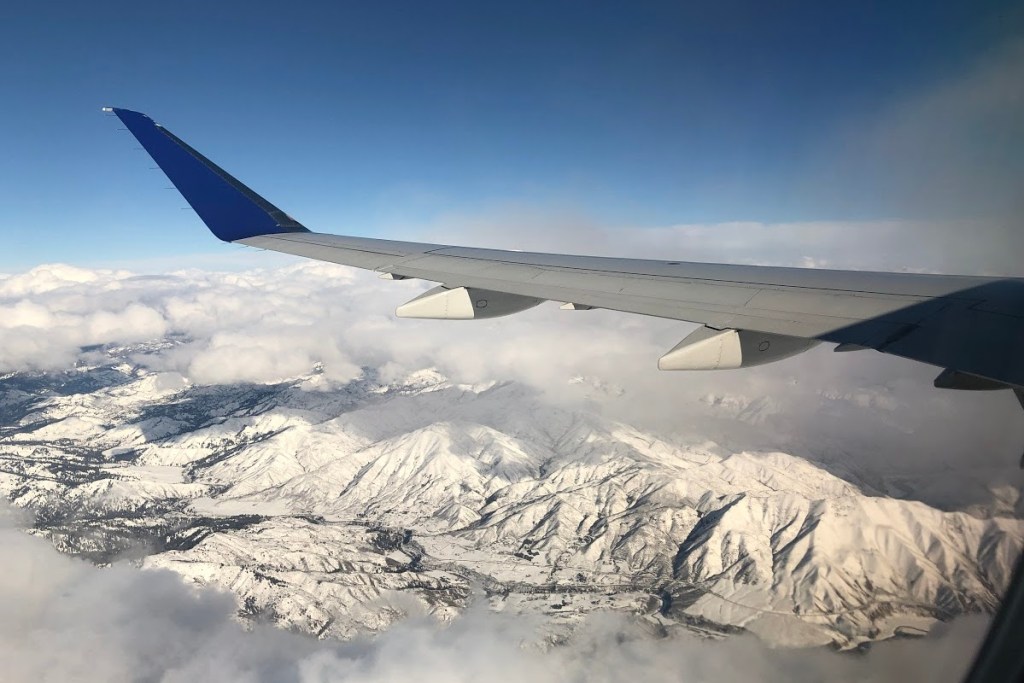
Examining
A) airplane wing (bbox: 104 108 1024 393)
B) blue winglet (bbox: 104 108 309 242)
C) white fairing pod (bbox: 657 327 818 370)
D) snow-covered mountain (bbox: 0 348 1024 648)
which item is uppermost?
blue winglet (bbox: 104 108 309 242)

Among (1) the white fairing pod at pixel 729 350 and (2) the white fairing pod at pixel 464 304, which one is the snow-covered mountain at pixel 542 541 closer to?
(1) the white fairing pod at pixel 729 350

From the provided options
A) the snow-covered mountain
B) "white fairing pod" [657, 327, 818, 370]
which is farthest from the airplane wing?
the snow-covered mountain

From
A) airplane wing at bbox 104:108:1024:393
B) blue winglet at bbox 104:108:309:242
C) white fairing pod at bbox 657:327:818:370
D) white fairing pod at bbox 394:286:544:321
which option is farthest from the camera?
blue winglet at bbox 104:108:309:242

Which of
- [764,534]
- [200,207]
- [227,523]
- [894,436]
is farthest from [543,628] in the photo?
[894,436]

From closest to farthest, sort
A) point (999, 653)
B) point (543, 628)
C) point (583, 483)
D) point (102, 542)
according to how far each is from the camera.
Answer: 1. point (999, 653)
2. point (543, 628)
3. point (102, 542)
4. point (583, 483)

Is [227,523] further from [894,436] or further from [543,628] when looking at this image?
[894,436]

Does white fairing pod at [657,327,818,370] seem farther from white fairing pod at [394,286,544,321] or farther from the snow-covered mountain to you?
the snow-covered mountain
